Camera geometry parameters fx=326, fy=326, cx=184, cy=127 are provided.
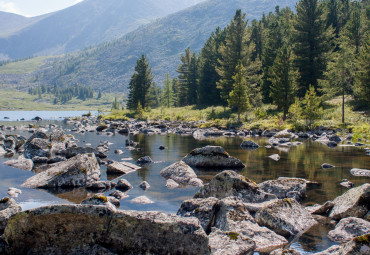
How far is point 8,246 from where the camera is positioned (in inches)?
323

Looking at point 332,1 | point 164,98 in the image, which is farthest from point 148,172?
point 164,98

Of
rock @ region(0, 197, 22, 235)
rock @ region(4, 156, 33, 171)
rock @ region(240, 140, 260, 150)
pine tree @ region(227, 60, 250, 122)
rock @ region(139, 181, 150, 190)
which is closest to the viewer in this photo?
rock @ region(0, 197, 22, 235)

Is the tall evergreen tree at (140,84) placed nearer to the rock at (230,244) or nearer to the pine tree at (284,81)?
the pine tree at (284,81)

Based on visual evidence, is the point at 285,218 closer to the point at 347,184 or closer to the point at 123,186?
the point at 347,184

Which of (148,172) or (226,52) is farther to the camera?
(226,52)

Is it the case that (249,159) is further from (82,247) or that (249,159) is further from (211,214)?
(82,247)

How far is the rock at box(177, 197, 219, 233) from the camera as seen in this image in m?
11.2

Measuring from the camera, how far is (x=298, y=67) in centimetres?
6581

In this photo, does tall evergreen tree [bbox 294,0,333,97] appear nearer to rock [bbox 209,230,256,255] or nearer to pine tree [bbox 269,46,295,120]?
pine tree [bbox 269,46,295,120]

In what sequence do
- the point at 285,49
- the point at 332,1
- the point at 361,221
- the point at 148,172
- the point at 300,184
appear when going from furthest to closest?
the point at 332,1, the point at 285,49, the point at 148,172, the point at 300,184, the point at 361,221

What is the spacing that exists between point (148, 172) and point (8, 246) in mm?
13504

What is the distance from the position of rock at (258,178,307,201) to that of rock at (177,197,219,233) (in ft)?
15.5

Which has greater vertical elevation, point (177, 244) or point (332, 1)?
point (332, 1)

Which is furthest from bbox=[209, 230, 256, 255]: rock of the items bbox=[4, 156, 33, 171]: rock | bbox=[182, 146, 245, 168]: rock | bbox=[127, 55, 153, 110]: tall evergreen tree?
bbox=[127, 55, 153, 110]: tall evergreen tree
